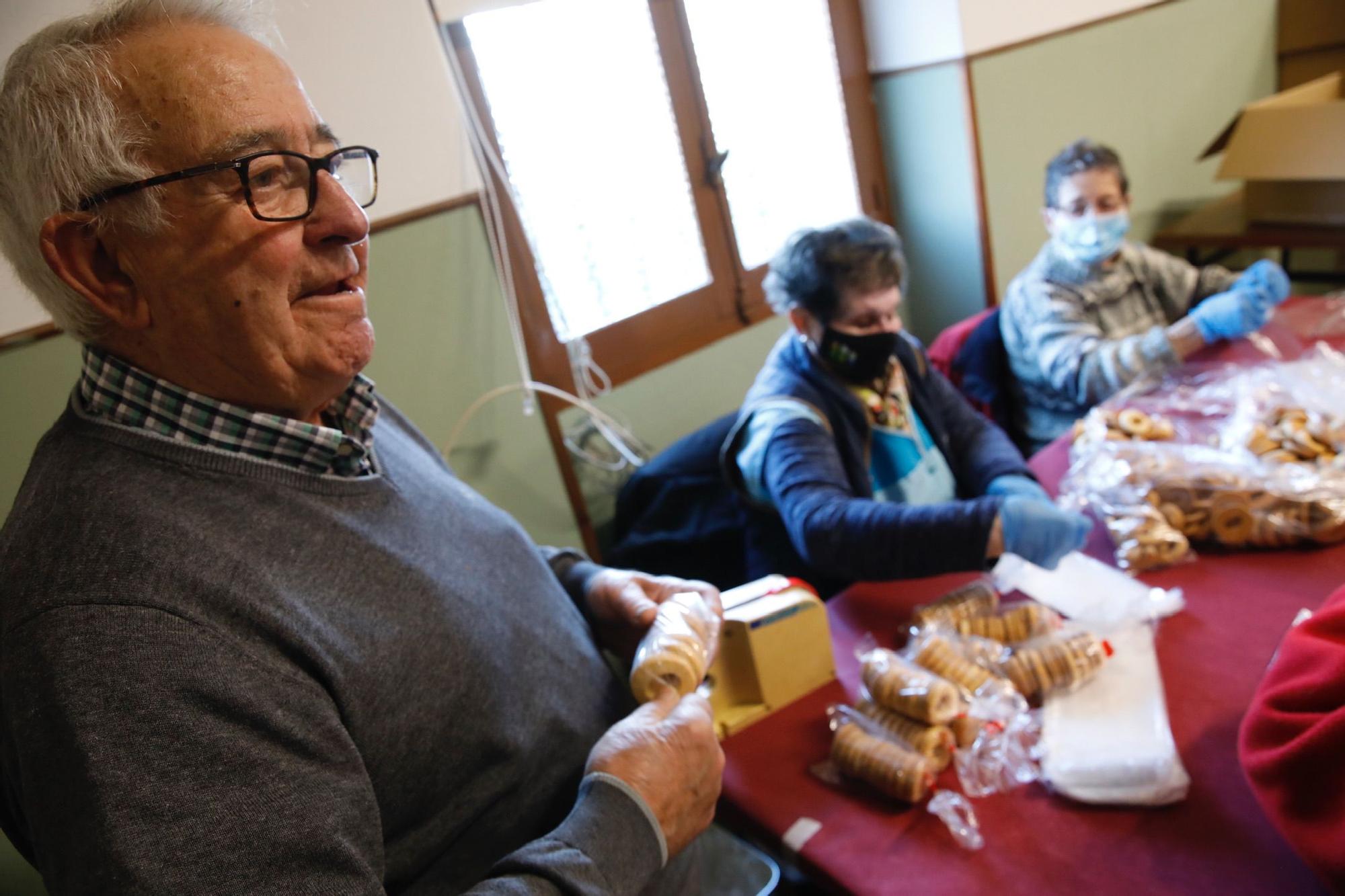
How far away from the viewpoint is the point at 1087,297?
2.46 meters

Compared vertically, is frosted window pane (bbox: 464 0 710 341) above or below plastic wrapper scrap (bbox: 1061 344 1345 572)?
above

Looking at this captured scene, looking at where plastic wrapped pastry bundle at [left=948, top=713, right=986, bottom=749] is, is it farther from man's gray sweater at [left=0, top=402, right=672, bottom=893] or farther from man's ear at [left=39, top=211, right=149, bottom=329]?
man's ear at [left=39, top=211, right=149, bottom=329]

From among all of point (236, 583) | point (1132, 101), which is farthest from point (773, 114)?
point (236, 583)

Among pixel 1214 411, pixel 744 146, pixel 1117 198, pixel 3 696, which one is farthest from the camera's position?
pixel 744 146

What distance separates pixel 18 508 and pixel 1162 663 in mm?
1305

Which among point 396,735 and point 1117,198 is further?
point 1117,198

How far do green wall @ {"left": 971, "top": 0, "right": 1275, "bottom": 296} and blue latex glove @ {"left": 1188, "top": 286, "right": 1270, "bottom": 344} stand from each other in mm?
1041

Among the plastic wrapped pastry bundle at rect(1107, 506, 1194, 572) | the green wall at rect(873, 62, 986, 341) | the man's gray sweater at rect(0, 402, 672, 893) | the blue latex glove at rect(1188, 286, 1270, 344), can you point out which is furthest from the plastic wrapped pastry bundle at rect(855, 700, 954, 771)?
the green wall at rect(873, 62, 986, 341)

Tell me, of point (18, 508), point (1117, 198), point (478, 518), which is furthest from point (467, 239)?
point (1117, 198)

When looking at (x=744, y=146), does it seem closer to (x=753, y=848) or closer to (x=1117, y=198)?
(x=1117, y=198)

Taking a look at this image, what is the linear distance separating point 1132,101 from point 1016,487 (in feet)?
8.47

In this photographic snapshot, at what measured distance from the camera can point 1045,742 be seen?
1035 millimetres

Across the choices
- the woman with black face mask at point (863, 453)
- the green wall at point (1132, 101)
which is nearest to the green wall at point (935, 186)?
the green wall at point (1132, 101)

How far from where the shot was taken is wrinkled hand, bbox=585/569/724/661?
3.87ft
